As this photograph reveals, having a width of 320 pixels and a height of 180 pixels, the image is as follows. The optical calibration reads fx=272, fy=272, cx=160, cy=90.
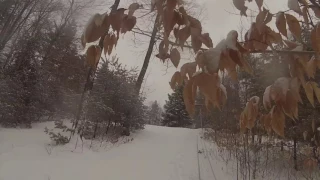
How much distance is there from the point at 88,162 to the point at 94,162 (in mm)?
155

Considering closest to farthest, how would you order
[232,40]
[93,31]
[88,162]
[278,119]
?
[232,40] → [93,31] → [278,119] → [88,162]

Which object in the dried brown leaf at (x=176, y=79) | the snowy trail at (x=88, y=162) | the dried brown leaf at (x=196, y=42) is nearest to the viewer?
the dried brown leaf at (x=196, y=42)

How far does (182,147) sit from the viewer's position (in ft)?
34.3

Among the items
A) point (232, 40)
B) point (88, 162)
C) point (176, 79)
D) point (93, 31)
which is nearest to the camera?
point (232, 40)

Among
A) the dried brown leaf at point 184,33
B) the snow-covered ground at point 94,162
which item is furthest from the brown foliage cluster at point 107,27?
the snow-covered ground at point 94,162

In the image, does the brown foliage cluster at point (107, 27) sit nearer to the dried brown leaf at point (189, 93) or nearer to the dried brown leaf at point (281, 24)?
the dried brown leaf at point (189, 93)

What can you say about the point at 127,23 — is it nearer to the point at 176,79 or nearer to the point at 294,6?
the point at 176,79

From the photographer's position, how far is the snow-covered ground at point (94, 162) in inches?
209

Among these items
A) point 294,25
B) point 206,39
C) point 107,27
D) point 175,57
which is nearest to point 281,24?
point 294,25

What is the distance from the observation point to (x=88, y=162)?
6684 millimetres

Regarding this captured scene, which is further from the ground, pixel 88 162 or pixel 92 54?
pixel 92 54

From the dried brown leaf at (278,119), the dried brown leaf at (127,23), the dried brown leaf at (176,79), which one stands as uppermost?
the dried brown leaf at (127,23)

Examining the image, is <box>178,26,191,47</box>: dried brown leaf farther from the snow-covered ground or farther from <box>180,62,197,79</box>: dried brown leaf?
the snow-covered ground

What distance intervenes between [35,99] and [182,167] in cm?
763
